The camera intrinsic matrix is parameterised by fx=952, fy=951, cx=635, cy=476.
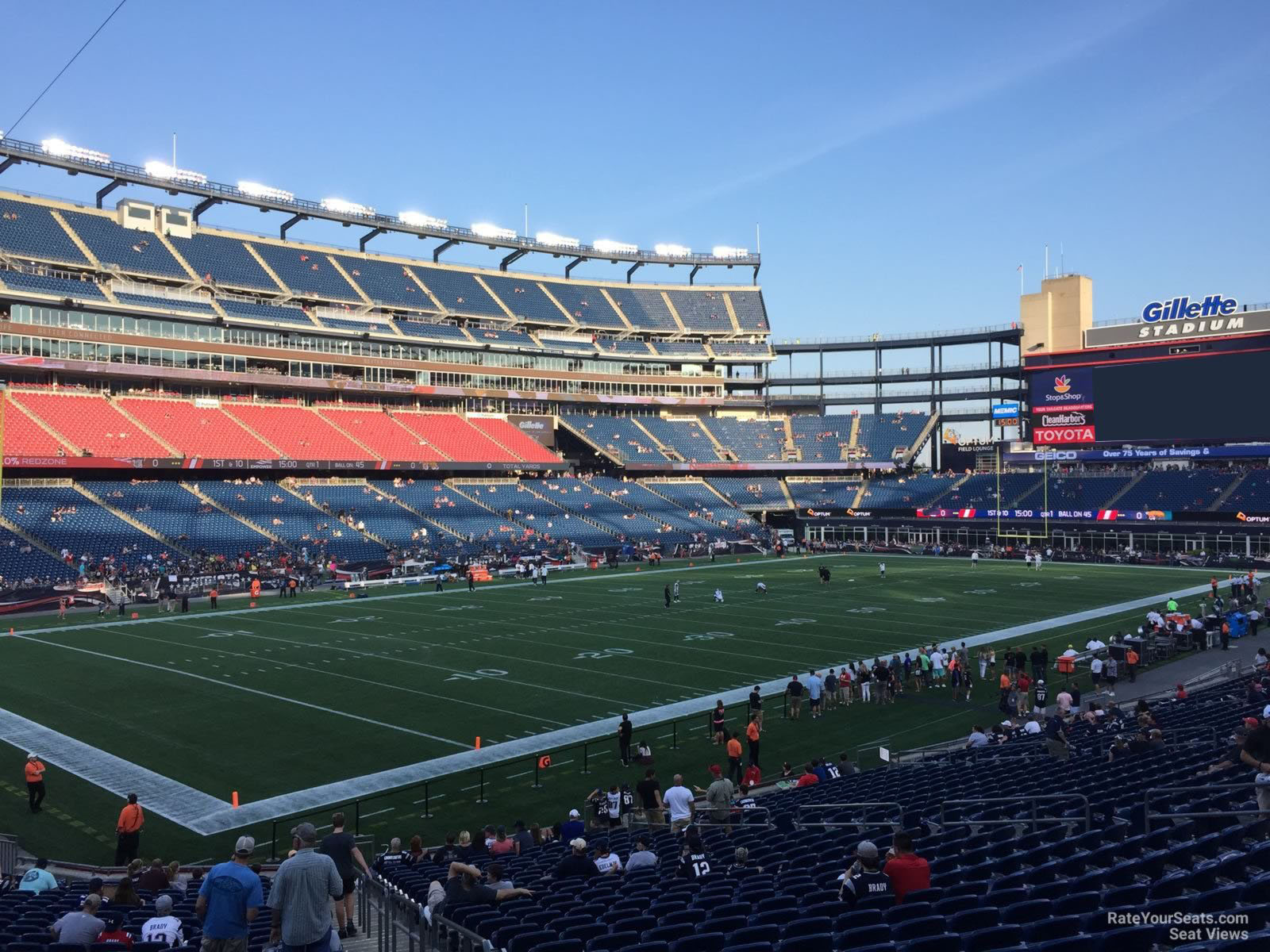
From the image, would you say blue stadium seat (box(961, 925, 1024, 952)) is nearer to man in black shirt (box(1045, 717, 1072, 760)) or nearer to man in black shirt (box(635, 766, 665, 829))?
man in black shirt (box(635, 766, 665, 829))

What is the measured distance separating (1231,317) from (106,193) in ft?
270

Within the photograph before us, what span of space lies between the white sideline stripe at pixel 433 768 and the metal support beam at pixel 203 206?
66561 millimetres

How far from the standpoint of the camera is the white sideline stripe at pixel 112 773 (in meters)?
16.9

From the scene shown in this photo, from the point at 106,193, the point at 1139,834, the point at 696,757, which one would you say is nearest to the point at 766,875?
the point at 1139,834

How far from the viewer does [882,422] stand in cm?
9456

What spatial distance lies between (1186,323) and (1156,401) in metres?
5.74

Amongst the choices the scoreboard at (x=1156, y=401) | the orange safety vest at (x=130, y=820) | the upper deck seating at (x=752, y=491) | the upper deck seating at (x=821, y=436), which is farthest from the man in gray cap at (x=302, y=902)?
the upper deck seating at (x=821, y=436)

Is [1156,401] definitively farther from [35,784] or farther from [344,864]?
[344,864]

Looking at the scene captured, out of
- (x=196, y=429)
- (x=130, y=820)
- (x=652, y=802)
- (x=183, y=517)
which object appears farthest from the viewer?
(x=196, y=429)

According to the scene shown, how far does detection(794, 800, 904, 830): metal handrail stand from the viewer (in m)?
11.1

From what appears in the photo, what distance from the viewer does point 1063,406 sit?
72.1 meters

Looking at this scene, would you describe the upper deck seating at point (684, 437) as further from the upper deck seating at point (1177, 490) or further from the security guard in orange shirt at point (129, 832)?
the security guard in orange shirt at point (129, 832)

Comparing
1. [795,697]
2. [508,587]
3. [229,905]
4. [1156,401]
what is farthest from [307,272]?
[229,905]

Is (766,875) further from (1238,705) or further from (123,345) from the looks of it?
(123,345)
